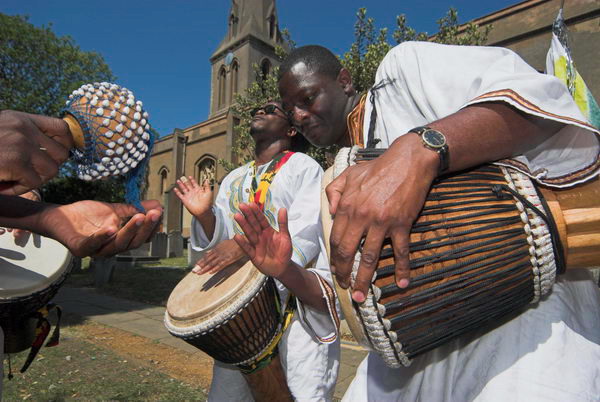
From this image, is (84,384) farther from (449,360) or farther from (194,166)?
(194,166)

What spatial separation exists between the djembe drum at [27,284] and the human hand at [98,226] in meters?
1.15

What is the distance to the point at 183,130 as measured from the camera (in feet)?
80.5

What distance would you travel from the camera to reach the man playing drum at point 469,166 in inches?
36.7

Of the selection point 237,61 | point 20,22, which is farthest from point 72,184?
point 237,61

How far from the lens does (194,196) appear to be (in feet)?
7.82

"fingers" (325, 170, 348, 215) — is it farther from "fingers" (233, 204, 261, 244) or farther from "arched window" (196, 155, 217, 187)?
"arched window" (196, 155, 217, 187)

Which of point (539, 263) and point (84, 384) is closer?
point (539, 263)

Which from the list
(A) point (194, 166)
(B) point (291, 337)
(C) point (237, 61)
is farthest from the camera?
(C) point (237, 61)

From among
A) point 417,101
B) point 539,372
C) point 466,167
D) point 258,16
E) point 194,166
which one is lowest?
point 539,372

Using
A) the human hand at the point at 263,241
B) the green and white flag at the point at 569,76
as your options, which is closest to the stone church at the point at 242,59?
the green and white flag at the point at 569,76

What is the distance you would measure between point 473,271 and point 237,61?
33098 mm

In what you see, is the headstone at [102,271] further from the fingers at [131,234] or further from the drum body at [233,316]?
the fingers at [131,234]

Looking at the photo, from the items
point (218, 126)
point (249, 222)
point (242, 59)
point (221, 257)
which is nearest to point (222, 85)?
point (242, 59)

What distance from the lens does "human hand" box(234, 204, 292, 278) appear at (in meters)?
1.33
